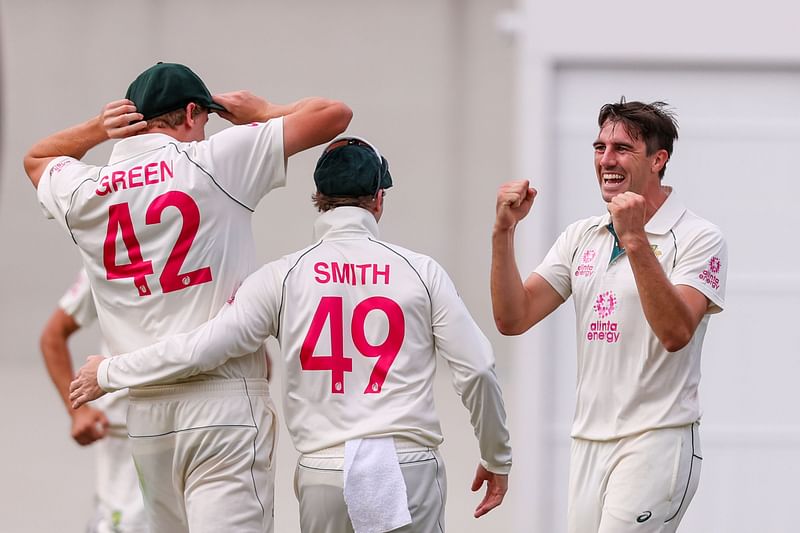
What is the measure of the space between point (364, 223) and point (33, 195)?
16257 mm

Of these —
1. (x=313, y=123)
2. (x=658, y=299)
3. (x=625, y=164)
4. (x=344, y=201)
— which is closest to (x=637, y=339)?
(x=658, y=299)

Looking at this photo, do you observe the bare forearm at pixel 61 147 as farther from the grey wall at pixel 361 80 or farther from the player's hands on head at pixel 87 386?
the grey wall at pixel 361 80

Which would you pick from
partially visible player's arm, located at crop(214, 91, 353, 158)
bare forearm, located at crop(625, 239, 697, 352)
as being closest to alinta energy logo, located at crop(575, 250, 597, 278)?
bare forearm, located at crop(625, 239, 697, 352)

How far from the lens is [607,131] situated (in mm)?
3666

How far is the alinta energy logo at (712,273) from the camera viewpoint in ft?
11.3

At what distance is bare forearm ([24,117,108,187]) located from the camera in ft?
12.6

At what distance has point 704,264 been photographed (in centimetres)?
347

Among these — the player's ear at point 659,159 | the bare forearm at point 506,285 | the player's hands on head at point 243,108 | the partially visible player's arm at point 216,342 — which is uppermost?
the player's hands on head at point 243,108

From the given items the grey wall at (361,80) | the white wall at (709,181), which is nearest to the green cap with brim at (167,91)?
the white wall at (709,181)

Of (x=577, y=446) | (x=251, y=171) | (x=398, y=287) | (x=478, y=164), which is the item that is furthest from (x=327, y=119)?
(x=478, y=164)

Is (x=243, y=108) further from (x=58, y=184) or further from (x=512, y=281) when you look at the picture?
(x=512, y=281)

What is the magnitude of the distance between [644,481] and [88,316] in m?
2.77

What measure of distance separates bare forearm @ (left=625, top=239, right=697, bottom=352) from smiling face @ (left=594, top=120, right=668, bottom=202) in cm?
35

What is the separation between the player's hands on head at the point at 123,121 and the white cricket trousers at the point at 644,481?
172 cm
